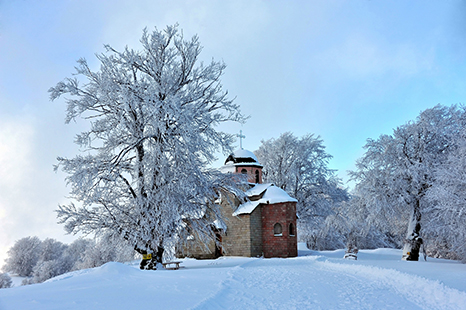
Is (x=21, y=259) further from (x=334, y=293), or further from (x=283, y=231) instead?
(x=334, y=293)

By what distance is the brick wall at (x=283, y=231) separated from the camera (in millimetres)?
23734

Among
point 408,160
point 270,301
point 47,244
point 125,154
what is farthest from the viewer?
point 47,244

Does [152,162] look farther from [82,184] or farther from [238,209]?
[238,209]

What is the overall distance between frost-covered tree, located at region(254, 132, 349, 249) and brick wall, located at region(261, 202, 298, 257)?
5.69 m

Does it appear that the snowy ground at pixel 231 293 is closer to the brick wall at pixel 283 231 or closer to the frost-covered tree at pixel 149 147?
the frost-covered tree at pixel 149 147

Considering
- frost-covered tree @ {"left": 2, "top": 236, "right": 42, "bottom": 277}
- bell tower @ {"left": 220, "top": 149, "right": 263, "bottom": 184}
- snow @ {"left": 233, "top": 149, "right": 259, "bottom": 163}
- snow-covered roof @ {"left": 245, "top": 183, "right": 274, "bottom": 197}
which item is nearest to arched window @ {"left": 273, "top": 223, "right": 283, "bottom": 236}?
snow-covered roof @ {"left": 245, "top": 183, "right": 274, "bottom": 197}

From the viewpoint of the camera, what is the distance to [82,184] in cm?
1288

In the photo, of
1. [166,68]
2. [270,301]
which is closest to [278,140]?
[166,68]

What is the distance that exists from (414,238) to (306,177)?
Answer: 10.7m

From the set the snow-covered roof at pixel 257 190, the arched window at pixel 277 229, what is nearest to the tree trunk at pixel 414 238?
the arched window at pixel 277 229

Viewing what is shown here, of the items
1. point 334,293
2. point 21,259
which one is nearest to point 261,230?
point 334,293

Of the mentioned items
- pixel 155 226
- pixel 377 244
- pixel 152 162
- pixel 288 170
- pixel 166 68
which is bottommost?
pixel 377 244

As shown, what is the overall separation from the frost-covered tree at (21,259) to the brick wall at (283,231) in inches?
1543

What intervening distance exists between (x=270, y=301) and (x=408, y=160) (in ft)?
61.4
